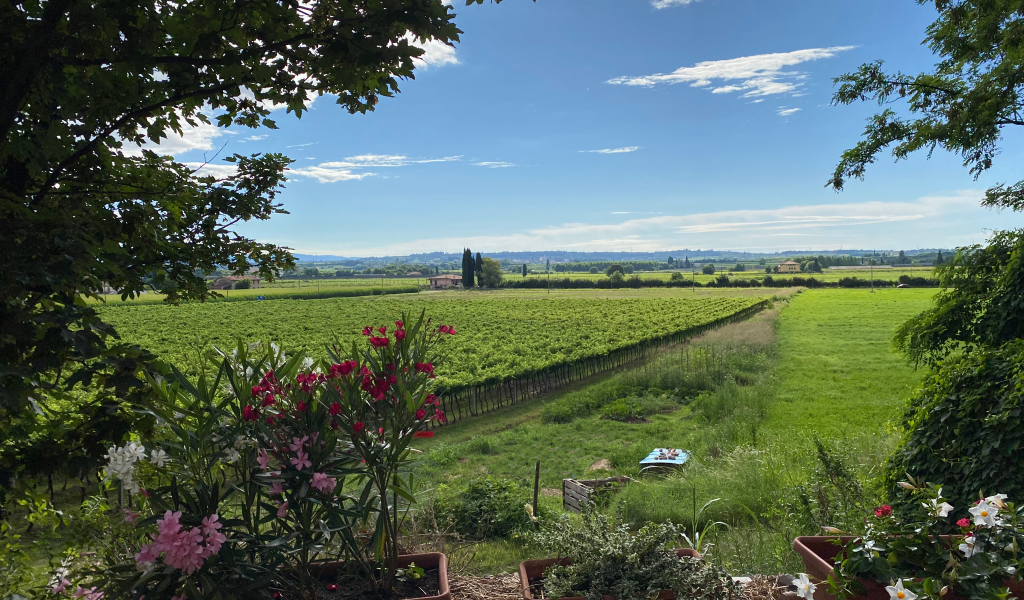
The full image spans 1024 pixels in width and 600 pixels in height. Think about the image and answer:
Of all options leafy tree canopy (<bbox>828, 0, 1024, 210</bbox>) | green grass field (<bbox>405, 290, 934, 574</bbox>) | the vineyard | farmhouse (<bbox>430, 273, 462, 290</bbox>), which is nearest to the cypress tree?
farmhouse (<bbox>430, 273, 462, 290</bbox>)

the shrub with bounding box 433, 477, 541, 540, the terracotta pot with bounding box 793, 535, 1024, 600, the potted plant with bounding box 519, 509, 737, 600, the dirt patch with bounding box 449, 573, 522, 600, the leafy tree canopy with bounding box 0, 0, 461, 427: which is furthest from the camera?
the shrub with bounding box 433, 477, 541, 540

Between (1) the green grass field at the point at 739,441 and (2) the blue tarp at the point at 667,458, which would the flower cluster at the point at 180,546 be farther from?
(2) the blue tarp at the point at 667,458

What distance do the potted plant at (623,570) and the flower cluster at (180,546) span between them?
4.36 feet

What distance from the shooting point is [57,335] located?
5.57ft

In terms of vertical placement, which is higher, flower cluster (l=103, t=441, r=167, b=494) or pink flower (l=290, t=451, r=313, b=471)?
flower cluster (l=103, t=441, r=167, b=494)

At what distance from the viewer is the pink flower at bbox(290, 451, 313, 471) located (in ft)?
6.87

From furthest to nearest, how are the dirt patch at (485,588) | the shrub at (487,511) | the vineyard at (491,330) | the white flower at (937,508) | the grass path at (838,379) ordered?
the vineyard at (491,330), the grass path at (838,379), the shrub at (487,511), the dirt patch at (485,588), the white flower at (937,508)

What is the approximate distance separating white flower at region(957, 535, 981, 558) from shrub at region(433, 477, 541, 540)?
13.0 feet

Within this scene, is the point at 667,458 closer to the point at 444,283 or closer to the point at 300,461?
the point at 300,461

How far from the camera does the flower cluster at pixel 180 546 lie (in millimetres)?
1738

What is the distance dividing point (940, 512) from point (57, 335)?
3005 mm

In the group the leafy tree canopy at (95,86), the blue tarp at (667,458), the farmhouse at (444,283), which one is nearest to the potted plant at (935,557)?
the leafy tree canopy at (95,86)

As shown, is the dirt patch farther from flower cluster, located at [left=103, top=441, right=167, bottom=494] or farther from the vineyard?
the vineyard

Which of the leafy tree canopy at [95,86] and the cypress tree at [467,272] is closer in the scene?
the leafy tree canopy at [95,86]
